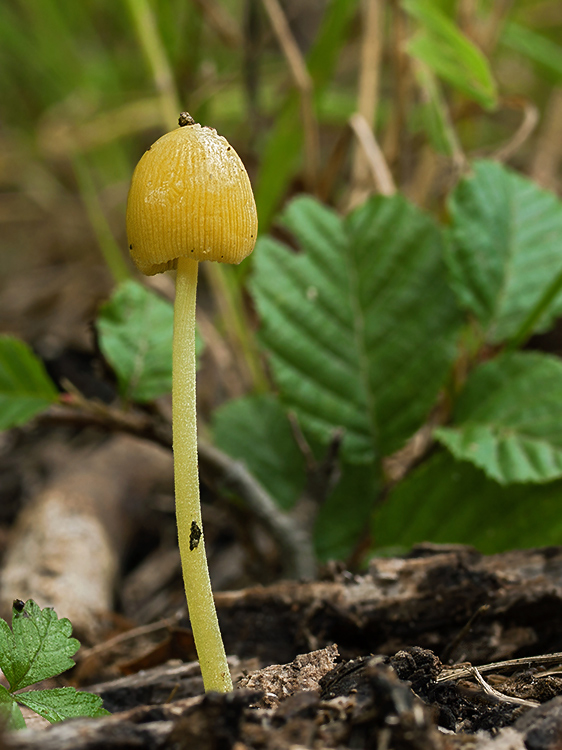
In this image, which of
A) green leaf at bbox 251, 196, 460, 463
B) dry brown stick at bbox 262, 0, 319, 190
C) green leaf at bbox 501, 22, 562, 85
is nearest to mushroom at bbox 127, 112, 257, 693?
green leaf at bbox 251, 196, 460, 463

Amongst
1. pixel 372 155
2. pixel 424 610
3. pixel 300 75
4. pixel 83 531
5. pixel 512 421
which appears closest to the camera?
pixel 424 610

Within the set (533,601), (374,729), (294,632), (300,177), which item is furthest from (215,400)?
(374,729)

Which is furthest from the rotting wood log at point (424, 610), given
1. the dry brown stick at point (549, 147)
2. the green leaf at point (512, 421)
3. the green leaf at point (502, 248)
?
the dry brown stick at point (549, 147)

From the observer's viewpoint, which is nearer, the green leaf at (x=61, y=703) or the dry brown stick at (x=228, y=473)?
the green leaf at (x=61, y=703)

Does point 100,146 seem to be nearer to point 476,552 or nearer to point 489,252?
point 489,252

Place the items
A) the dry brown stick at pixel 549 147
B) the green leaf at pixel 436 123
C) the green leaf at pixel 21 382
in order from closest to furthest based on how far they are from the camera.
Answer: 1. the green leaf at pixel 21 382
2. the green leaf at pixel 436 123
3. the dry brown stick at pixel 549 147

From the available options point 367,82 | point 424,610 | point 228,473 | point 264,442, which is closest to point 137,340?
point 228,473

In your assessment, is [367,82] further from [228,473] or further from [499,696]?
[499,696]

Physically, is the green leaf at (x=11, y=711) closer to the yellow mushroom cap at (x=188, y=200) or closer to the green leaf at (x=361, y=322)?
the yellow mushroom cap at (x=188, y=200)

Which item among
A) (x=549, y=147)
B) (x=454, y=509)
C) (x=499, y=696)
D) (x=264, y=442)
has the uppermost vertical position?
(x=549, y=147)
